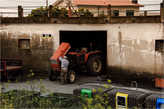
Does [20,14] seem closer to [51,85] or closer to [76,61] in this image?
[76,61]

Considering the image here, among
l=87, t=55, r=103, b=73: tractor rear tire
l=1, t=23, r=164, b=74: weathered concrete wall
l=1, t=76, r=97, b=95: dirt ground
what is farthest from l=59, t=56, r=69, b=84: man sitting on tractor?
l=1, t=23, r=164, b=74: weathered concrete wall

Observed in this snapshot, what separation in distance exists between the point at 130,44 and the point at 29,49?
6808 millimetres

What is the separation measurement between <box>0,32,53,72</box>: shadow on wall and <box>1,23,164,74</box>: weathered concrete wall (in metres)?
0.43

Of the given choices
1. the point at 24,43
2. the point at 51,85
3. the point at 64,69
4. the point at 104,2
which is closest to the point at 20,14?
the point at 24,43

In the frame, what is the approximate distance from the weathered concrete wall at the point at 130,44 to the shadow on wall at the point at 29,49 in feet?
1.41

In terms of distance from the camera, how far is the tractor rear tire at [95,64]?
1816cm

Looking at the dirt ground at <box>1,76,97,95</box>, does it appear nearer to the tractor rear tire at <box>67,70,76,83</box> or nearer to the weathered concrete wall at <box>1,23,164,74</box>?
the tractor rear tire at <box>67,70,76,83</box>

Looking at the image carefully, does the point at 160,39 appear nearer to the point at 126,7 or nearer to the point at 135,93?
the point at 135,93

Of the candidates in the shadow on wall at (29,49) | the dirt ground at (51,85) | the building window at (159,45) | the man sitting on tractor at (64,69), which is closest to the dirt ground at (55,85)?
the dirt ground at (51,85)

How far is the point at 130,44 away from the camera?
1712cm

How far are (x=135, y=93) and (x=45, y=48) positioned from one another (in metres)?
10.2

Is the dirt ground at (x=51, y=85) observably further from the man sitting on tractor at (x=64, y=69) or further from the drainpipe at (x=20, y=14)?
the drainpipe at (x=20, y=14)

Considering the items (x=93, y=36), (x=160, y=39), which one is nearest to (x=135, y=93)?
(x=160, y=39)

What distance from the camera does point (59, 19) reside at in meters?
18.5
